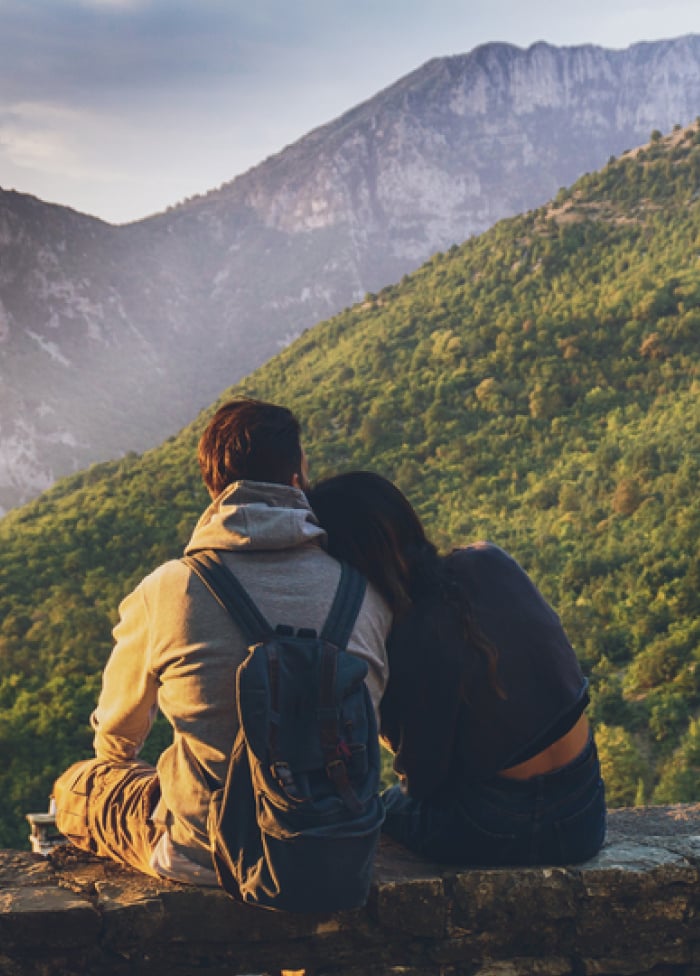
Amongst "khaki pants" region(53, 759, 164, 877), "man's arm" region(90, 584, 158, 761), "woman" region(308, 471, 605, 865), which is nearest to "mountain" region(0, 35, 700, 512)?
"khaki pants" region(53, 759, 164, 877)

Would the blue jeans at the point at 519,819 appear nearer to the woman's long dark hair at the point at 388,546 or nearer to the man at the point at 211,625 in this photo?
the woman's long dark hair at the point at 388,546

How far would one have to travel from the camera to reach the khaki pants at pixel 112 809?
2400 mm

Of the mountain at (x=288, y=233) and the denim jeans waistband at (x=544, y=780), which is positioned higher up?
the mountain at (x=288, y=233)

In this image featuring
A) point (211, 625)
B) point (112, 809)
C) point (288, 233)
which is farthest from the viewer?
point (288, 233)

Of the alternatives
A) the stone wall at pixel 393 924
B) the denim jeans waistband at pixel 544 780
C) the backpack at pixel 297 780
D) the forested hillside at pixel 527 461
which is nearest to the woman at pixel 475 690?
the denim jeans waistband at pixel 544 780

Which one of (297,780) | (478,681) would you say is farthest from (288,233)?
(297,780)

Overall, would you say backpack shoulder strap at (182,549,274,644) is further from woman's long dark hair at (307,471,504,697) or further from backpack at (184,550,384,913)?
woman's long dark hair at (307,471,504,697)

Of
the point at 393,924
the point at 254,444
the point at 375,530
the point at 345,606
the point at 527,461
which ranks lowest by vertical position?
the point at 527,461

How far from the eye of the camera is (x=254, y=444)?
7.63 ft

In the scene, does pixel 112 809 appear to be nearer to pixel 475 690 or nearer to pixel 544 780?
pixel 475 690

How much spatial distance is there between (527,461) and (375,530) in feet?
91.9

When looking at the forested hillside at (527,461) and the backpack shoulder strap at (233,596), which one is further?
the forested hillside at (527,461)

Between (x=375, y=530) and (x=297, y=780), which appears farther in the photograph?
(x=375, y=530)

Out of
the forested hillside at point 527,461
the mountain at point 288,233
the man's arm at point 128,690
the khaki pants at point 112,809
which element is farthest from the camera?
the mountain at point 288,233
